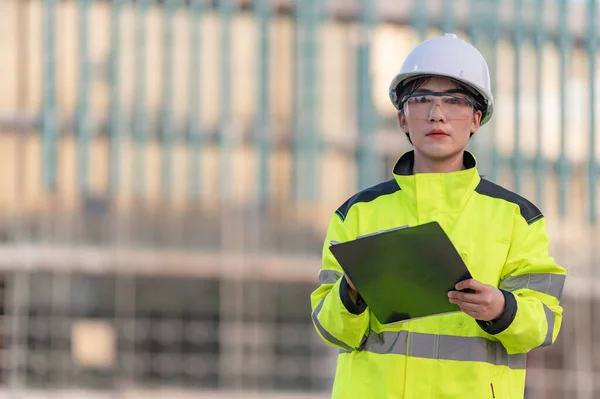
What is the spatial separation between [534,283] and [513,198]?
24 centimetres

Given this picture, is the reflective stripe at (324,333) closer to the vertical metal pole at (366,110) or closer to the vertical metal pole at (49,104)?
the vertical metal pole at (49,104)

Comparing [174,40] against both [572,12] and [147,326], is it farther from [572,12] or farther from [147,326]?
[572,12]

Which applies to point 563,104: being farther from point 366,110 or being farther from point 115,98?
point 115,98

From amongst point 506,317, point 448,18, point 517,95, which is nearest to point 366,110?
point 448,18

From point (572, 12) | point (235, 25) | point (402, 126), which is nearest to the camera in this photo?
point (402, 126)

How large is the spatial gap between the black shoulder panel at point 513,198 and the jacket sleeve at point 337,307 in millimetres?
354

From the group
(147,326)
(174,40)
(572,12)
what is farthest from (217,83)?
(572,12)

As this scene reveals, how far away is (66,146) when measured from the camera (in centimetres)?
2011

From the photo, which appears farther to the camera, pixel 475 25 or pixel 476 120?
pixel 475 25

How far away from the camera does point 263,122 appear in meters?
20.7

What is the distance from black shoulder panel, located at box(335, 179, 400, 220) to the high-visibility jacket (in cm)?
4

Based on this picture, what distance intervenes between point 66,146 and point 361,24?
4903 millimetres

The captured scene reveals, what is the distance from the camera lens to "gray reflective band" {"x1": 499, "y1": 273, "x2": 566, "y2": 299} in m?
3.37

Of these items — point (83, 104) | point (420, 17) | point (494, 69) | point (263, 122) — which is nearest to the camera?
point (83, 104)
